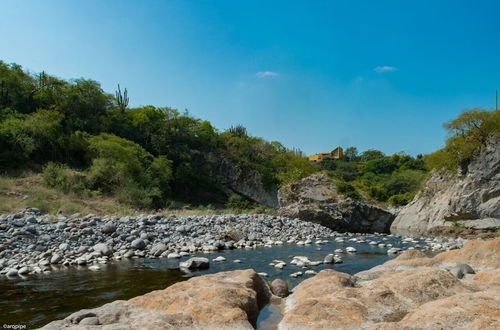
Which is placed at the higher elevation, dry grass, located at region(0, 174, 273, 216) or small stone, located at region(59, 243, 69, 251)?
dry grass, located at region(0, 174, 273, 216)

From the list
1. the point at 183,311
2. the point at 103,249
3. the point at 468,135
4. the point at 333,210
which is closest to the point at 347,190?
the point at 333,210

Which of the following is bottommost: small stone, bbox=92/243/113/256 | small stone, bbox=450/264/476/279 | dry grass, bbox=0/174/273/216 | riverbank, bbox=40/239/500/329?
small stone, bbox=92/243/113/256

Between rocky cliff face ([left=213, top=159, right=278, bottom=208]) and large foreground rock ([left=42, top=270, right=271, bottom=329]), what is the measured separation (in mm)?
38849

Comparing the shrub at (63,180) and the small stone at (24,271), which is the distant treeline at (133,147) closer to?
the shrub at (63,180)

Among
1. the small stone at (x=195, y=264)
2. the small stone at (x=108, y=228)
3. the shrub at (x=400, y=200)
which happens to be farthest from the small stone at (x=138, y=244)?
the shrub at (x=400, y=200)

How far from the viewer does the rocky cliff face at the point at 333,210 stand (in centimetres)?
2267

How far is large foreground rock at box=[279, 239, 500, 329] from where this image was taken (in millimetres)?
3156

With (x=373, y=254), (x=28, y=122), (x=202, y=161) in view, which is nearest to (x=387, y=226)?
(x=373, y=254)

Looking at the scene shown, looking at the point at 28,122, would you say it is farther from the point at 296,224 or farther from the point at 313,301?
the point at 313,301

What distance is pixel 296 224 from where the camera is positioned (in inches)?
808

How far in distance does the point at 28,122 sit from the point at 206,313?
104 ft

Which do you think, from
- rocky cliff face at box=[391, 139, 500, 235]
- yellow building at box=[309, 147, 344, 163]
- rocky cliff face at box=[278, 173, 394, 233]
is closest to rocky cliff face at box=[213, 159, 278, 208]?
rocky cliff face at box=[278, 173, 394, 233]

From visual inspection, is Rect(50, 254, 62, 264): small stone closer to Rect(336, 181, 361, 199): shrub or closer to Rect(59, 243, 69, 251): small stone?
Rect(59, 243, 69, 251): small stone

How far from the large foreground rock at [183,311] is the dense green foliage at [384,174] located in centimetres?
3824
